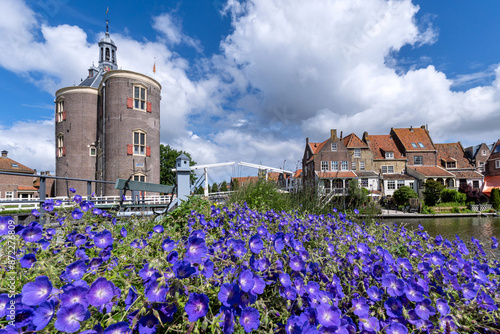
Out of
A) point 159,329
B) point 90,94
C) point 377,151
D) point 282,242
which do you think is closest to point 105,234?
point 159,329

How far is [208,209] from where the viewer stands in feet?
9.66

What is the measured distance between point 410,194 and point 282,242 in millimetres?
28693

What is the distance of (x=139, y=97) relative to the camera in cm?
1717

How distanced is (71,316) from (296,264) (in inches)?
31.7

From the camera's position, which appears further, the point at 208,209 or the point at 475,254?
the point at 208,209

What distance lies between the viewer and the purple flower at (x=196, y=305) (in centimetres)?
70

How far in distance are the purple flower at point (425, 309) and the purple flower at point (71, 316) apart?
1.18 metres

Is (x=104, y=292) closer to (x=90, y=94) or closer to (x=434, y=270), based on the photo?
(x=434, y=270)

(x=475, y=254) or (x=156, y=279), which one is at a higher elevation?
(x=156, y=279)

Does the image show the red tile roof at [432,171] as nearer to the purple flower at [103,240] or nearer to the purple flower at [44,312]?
the purple flower at [103,240]

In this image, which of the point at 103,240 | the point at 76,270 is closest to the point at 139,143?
the point at 103,240

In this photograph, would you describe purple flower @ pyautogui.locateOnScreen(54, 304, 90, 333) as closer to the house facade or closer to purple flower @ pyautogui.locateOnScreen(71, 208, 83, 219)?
purple flower @ pyautogui.locateOnScreen(71, 208, 83, 219)

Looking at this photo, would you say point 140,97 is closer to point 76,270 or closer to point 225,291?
point 76,270

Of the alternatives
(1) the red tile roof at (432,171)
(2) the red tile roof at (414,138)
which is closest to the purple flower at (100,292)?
(1) the red tile roof at (432,171)
